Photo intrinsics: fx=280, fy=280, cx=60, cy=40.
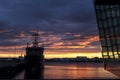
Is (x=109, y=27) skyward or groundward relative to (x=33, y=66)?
skyward

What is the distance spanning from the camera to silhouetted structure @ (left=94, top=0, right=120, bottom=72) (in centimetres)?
3634

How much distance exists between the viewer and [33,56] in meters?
65.4

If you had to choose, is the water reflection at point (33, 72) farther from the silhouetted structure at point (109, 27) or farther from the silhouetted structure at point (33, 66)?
the silhouetted structure at point (109, 27)

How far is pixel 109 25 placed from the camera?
38188 millimetres

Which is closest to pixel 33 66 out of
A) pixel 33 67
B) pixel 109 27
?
pixel 33 67

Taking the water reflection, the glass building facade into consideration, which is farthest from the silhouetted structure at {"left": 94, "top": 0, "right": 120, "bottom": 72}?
the water reflection

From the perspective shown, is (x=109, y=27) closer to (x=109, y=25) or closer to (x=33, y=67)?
(x=109, y=25)

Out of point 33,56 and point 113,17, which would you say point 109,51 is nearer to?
point 113,17

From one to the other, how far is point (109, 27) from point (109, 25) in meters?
0.36

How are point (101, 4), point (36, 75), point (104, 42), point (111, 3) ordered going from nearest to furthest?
point (111, 3) → point (101, 4) → point (104, 42) → point (36, 75)

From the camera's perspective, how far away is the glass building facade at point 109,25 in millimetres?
36281

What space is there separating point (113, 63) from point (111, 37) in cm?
413

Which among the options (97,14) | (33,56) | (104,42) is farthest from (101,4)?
(33,56)

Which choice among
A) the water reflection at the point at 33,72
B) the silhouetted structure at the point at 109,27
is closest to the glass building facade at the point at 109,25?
the silhouetted structure at the point at 109,27
